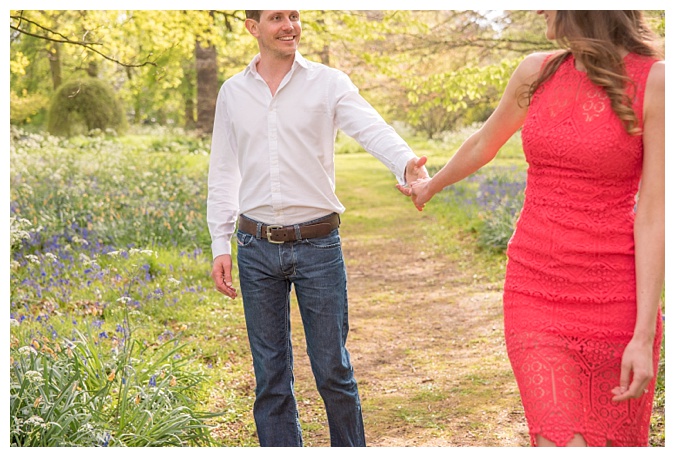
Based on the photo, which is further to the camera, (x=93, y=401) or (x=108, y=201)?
(x=108, y=201)

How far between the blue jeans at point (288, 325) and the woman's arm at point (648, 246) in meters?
1.26

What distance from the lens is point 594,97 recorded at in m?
2.37

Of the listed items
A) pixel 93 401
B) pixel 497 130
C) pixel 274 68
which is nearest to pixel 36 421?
pixel 93 401

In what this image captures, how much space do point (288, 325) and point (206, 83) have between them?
12881 millimetres

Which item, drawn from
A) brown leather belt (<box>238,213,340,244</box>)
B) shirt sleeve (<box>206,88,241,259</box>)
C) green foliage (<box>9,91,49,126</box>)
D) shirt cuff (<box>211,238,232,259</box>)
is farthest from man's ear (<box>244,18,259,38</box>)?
green foliage (<box>9,91,49,126</box>)

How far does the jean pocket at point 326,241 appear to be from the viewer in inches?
125

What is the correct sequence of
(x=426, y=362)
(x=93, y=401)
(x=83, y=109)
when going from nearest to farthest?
(x=93, y=401)
(x=426, y=362)
(x=83, y=109)

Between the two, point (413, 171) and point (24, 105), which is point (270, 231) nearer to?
point (413, 171)

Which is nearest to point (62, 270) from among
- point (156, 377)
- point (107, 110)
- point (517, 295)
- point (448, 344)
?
point (156, 377)

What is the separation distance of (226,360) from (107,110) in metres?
18.2

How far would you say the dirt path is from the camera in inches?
180

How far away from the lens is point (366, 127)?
3223 millimetres

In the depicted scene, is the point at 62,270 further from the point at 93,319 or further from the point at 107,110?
the point at 107,110

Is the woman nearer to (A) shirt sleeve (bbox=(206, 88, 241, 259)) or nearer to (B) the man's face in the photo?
(B) the man's face
